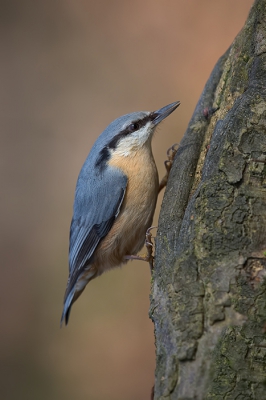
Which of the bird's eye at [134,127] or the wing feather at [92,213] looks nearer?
the wing feather at [92,213]

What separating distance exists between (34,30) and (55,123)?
89 centimetres

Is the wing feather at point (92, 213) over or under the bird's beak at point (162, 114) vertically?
under

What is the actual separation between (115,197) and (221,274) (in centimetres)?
117

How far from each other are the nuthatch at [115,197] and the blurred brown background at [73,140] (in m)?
1.16

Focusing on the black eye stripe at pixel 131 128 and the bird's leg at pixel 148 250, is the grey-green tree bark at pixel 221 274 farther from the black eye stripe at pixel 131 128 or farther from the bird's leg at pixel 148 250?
the black eye stripe at pixel 131 128

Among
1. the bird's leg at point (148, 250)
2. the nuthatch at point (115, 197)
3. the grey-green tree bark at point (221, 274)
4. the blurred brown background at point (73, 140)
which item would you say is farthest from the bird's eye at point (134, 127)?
the blurred brown background at point (73, 140)

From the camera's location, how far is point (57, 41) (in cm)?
455

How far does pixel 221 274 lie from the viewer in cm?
154

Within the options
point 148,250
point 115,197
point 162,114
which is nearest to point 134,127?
point 162,114

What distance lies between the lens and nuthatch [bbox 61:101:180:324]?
266 centimetres

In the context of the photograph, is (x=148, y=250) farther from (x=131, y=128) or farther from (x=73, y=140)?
(x=73, y=140)

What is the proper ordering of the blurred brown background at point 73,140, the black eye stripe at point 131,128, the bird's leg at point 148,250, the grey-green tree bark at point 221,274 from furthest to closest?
the blurred brown background at point 73,140 → the black eye stripe at point 131,128 → the bird's leg at point 148,250 → the grey-green tree bark at point 221,274

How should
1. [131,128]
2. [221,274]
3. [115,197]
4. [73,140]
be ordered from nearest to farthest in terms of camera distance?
[221,274] < [115,197] < [131,128] < [73,140]

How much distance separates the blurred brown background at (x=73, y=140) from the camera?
378 cm
